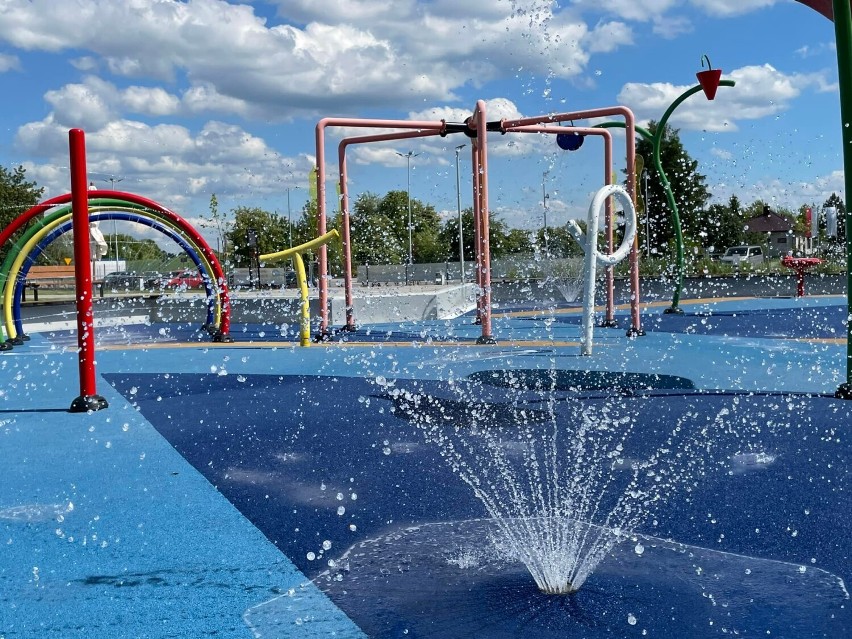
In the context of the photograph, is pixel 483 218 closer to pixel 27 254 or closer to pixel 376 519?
pixel 27 254

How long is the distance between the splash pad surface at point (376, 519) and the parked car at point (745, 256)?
118ft

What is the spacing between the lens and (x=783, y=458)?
203 inches

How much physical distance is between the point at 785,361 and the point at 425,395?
182 inches

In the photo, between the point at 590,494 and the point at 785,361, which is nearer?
the point at 590,494

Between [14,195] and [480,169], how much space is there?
55170 mm

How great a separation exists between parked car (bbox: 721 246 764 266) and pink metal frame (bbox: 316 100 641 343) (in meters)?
30.7

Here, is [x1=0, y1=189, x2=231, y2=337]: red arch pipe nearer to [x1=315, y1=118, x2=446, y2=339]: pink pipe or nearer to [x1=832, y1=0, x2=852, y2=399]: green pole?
[x1=315, y1=118, x2=446, y2=339]: pink pipe

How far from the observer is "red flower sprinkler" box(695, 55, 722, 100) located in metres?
13.6

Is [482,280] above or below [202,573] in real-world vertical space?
above

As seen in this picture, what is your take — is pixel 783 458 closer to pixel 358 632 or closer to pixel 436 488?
pixel 436 488

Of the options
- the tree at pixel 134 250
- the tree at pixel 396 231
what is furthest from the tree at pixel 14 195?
the tree at pixel 396 231

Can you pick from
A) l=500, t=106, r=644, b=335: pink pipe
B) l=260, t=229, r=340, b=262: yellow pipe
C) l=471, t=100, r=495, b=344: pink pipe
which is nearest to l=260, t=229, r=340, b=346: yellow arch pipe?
l=260, t=229, r=340, b=262: yellow pipe

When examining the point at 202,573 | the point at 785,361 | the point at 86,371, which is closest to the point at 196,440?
the point at 86,371

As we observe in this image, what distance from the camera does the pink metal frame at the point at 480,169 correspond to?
11742mm
